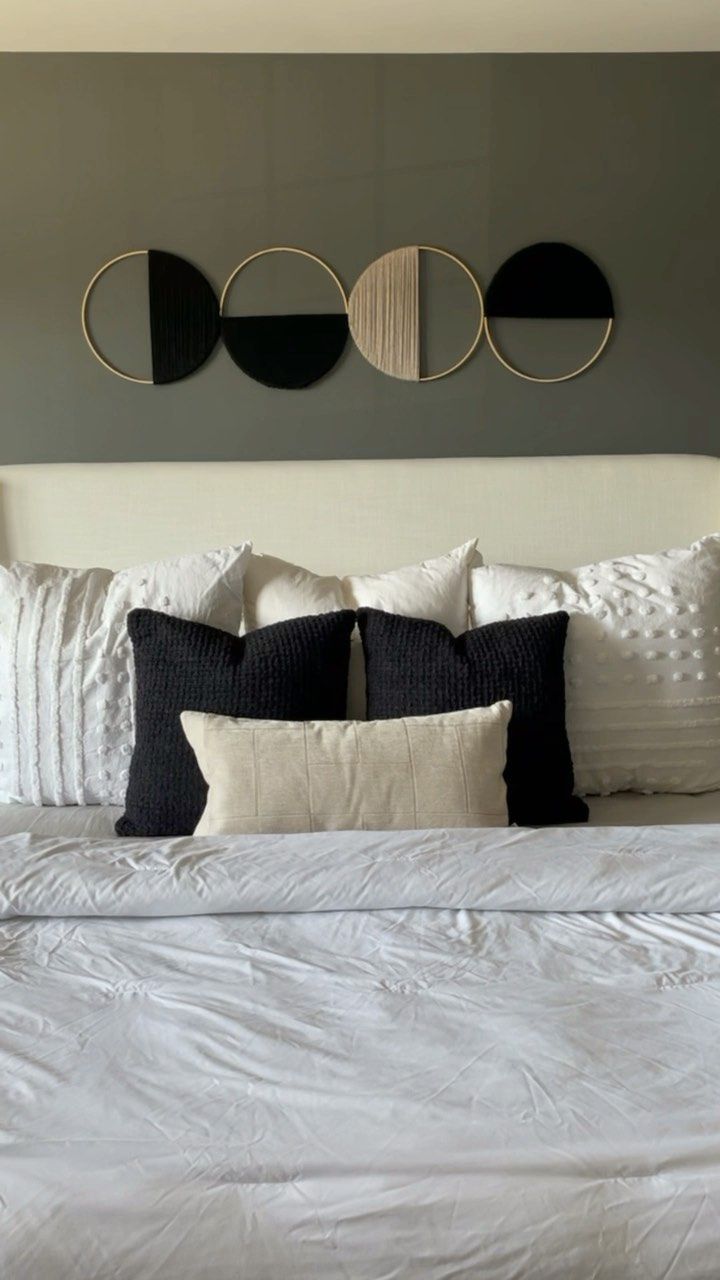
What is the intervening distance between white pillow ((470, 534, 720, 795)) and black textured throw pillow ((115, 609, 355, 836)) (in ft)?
1.38

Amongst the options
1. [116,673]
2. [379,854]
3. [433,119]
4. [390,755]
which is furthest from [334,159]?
[379,854]

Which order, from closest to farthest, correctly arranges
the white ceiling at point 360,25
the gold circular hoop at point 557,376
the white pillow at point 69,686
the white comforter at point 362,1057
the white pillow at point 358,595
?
the white comforter at point 362,1057 < the white pillow at point 69,686 < the white pillow at point 358,595 < the white ceiling at point 360,25 < the gold circular hoop at point 557,376

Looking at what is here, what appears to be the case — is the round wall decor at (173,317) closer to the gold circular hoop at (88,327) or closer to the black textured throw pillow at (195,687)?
the gold circular hoop at (88,327)

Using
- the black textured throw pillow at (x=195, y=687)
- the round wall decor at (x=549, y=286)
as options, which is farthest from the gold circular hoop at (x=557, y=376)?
the black textured throw pillow at (x=195, y=687)

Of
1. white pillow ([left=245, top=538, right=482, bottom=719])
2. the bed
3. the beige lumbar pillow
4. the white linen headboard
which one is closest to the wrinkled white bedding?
the bed

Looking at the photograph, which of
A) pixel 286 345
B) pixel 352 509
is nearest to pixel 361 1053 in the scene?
pixel 352 509

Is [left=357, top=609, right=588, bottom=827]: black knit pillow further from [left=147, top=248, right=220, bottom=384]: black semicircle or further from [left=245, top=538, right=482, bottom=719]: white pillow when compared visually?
[left=147, top=248, right=220, bottom=384]: black semicircle

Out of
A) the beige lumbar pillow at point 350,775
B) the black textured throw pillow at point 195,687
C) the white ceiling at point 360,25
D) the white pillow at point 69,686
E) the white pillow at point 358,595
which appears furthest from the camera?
the white ceiling at point 360,25

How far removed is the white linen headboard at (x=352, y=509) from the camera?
2.88 metres

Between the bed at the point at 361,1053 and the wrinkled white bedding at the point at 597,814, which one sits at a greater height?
the bed at the point at 361,1053

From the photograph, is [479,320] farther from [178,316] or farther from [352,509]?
[178,316]

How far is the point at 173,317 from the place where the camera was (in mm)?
2947

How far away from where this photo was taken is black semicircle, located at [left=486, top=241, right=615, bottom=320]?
116 inches

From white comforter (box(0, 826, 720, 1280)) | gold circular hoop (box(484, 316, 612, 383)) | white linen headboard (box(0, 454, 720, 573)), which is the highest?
gold circular hoop (box(484, 316, 612, 383))
